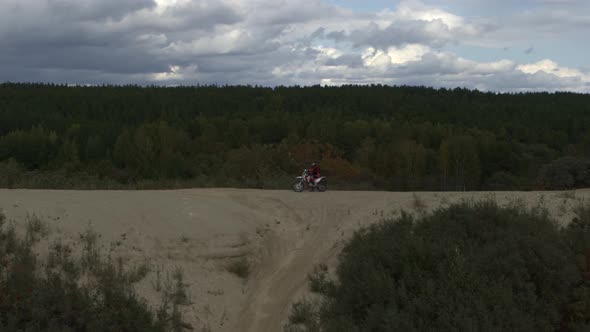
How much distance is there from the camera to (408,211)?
14.7m

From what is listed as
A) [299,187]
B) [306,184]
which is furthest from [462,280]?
[306,184]

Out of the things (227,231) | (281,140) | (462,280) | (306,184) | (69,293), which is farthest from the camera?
(281,140)

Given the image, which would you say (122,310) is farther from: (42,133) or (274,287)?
(42,133)

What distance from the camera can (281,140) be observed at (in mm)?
75875

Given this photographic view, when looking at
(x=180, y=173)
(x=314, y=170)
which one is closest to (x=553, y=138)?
(x=180, y=173)

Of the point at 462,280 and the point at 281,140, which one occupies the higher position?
the point at 462,280

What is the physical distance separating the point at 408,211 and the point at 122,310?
8238 mm

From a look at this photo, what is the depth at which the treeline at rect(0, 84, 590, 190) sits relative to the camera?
1281 inches

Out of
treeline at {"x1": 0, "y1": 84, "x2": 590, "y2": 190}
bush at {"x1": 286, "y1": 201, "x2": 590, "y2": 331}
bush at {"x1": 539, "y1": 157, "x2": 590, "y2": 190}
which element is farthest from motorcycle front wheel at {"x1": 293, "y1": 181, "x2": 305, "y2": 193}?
bush at {"x1": 539, "y1": 157, "x2": 590, "y2": 190}

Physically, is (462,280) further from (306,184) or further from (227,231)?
(306,184)

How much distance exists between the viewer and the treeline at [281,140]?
3253 cm

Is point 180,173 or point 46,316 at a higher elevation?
point 46,316

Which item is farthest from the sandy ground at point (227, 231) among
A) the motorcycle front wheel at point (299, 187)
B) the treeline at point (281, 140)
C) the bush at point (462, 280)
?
the treeline at point (281, 140)

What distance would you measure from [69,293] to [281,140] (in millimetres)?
67022
